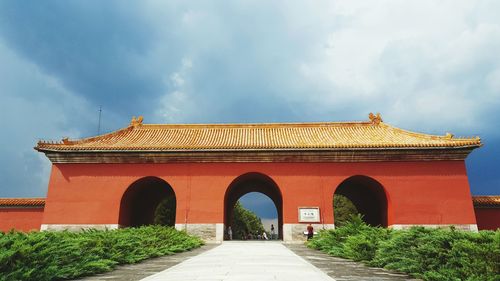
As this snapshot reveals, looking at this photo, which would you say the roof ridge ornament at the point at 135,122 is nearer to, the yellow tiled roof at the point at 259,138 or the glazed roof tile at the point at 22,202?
the yellow tiled roof at the point at 259,138

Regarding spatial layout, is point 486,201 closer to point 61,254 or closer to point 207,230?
point 207,230

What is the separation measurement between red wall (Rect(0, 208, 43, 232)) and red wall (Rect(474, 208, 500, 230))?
67.8 ft

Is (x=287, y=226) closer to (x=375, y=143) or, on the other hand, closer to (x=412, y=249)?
(x=375, y=143)

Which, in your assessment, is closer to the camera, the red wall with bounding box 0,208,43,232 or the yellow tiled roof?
the yellow tiled roof

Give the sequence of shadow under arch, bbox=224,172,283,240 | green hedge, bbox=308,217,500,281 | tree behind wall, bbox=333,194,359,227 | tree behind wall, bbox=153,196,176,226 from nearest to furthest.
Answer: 1. green hedge, bbox=308,217,500,281
2. shadow under arch, bbox=224,172,283,240
3. tree behind wall, bbox=153,196,176,226
4. tree behind wall, bbox=333,194,359,227

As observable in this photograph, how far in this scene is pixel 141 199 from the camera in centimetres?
1898

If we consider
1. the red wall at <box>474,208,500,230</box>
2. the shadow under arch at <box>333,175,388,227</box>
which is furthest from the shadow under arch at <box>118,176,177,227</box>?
the red wall at <box>474,208,500,230</box>

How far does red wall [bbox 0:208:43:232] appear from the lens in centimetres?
1581

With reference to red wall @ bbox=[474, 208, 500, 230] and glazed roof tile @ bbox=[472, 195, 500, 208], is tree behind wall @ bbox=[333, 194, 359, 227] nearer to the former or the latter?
red wall @ bbox=[474, 208, 500, 230]

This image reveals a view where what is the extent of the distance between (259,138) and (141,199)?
7516 millimetres

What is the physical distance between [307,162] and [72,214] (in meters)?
11.1

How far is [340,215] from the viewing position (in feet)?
134

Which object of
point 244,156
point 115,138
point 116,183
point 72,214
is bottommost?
point 72,214

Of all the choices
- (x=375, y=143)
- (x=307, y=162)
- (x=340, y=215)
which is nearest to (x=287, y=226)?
(x=307, y=162)
